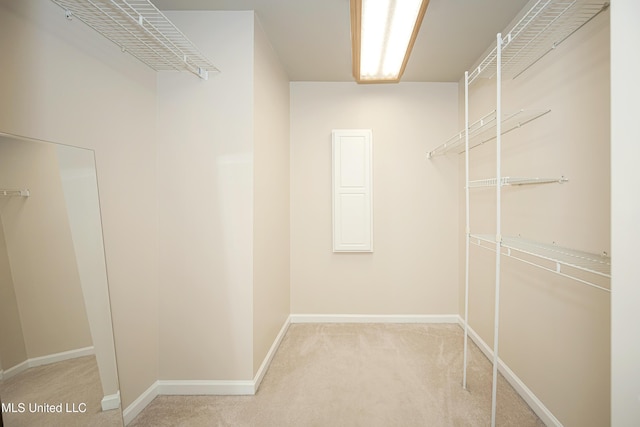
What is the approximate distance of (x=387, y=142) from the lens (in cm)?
341

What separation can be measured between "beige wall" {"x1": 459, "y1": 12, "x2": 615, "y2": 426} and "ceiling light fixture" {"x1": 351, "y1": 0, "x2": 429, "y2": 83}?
2.78ft

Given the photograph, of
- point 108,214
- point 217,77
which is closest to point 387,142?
point 217,77

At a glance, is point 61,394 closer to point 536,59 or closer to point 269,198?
point 269,198

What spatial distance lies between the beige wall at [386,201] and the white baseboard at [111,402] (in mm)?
1969

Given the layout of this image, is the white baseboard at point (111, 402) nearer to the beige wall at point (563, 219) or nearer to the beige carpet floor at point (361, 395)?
the beige carpet floor at point (361, 395)

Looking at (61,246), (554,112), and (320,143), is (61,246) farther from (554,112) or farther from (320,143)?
(554,112)

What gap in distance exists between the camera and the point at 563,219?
1.74 meters

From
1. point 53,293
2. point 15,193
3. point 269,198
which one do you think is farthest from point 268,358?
point 15,193

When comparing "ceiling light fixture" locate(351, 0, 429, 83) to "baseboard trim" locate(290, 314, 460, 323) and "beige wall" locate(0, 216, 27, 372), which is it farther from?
"baseboard trim" locate(290, 314, 460, 323)

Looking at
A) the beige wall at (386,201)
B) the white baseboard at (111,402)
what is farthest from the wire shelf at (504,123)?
the white baseboard at (111,402)

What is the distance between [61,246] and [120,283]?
490 mm

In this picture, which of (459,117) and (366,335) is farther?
(459,117)

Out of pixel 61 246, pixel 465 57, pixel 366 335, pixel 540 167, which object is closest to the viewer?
pixel 61 246

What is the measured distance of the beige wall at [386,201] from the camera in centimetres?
340
